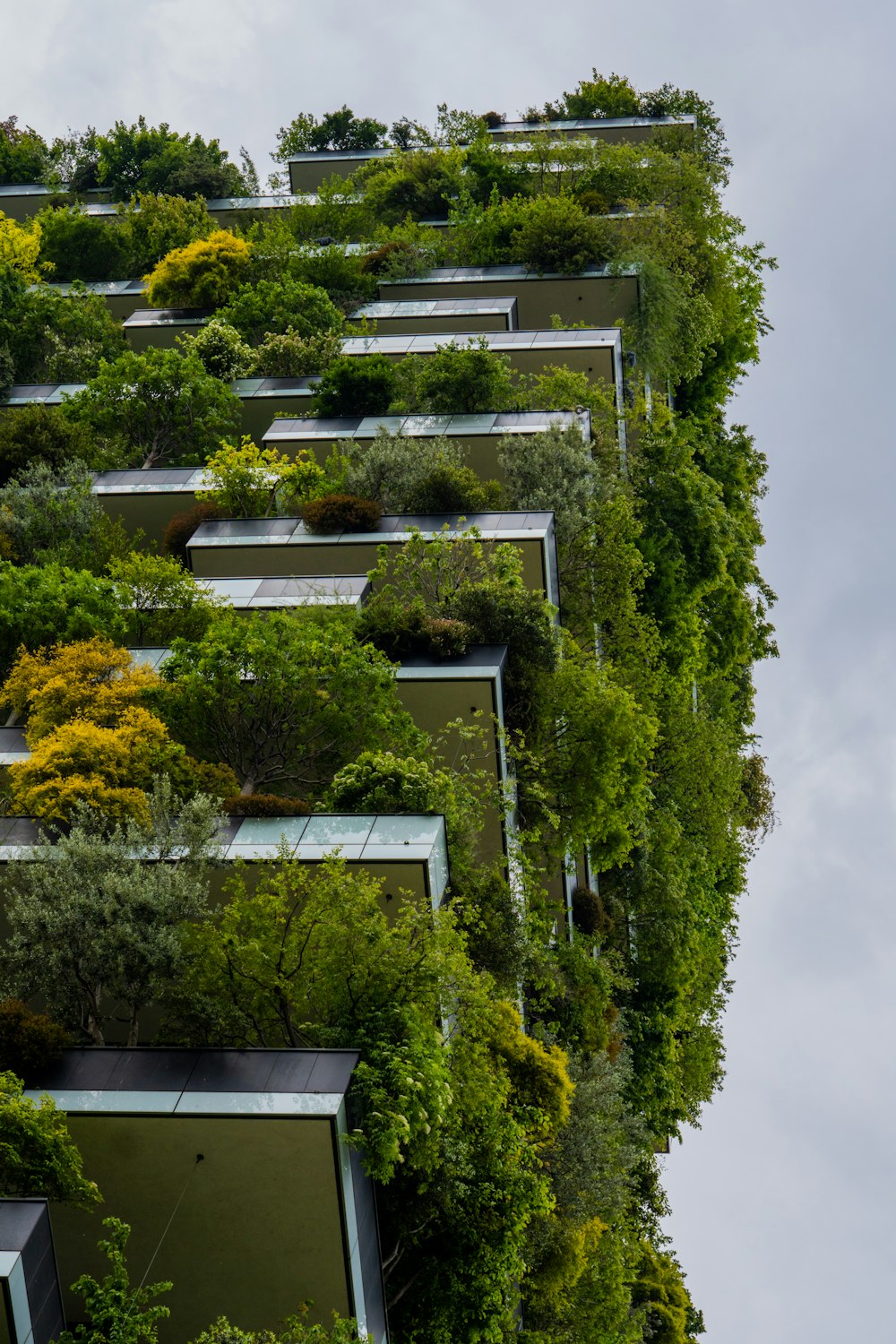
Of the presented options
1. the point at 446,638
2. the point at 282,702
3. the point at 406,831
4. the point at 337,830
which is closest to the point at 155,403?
the point at 446,638

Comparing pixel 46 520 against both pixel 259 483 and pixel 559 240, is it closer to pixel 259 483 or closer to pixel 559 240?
pixel 259 483

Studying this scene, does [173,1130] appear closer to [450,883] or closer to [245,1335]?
[245,1335]

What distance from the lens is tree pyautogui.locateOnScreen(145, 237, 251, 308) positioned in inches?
3014

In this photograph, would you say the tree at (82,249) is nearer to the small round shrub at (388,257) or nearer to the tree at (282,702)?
the small round shrub at (388,257)

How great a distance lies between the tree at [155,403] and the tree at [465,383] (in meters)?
9.03

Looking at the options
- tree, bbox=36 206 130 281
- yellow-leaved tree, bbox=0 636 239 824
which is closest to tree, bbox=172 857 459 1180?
yellow-leaved tree, bbox=0 636 239 824

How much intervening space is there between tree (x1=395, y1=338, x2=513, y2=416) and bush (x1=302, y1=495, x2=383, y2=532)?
947 cm

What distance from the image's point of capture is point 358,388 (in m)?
59.8

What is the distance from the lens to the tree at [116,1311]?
21969 mm

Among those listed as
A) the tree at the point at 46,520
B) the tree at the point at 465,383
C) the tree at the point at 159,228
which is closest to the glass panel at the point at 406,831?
the tree at the point at 46,520

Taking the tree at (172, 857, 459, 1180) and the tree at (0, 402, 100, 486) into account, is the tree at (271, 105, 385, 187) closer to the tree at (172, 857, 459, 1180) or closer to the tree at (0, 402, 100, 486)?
the tree at (0, 402, 100, 486)

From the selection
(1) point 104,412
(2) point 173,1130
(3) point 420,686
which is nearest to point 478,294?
(1) point 104,412

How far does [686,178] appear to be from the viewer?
7925 cm

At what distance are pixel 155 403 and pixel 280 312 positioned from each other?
37.0 feet
